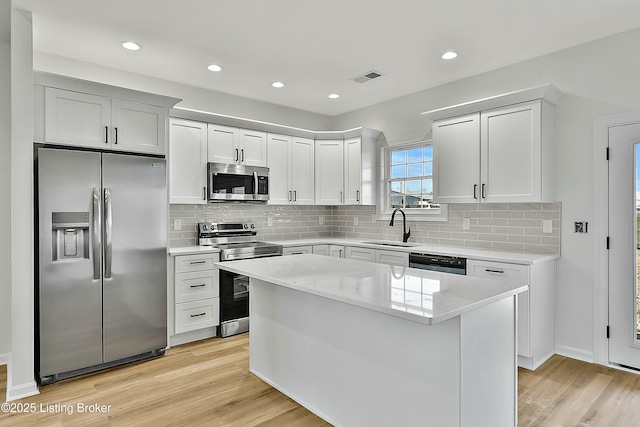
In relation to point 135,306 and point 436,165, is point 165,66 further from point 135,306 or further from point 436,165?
point 436,165

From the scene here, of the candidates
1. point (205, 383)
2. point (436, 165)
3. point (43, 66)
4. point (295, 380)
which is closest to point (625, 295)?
point (436, 165)

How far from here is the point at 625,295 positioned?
10.3 feet

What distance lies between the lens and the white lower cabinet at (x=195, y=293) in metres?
3.72

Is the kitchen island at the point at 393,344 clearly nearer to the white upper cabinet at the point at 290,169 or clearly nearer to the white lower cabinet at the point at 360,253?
the white lower cabinet at the point at 360,253

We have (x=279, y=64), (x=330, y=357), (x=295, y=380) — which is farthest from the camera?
(x=279, y=64)

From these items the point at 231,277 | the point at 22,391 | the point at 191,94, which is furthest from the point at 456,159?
the point at 22,391

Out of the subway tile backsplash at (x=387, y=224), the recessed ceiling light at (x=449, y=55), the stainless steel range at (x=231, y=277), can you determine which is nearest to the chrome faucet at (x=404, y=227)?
the subway tile backsplash at (x=387, y=224)

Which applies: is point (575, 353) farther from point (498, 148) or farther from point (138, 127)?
point (138, 127)

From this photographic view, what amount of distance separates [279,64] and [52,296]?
2802mm

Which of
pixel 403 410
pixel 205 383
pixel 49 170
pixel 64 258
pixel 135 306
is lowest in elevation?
pixel 205 383

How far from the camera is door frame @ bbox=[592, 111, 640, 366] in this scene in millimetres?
3203

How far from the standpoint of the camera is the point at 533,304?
315cm

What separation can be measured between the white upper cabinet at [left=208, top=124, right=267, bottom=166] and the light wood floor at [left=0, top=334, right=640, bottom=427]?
7.09 feet

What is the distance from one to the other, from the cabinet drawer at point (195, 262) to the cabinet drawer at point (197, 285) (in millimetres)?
42
